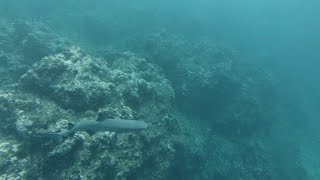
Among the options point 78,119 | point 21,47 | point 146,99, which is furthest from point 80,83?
point 21,47

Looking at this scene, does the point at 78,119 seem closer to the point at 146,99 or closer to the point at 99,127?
the point at 99,127

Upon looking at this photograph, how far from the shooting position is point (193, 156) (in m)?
13.2

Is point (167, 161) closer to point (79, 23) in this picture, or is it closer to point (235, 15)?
point (79, 23)

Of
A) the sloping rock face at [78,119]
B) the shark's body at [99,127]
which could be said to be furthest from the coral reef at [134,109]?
the shark's body at [99,127]

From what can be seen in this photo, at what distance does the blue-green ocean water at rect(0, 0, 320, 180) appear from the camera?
296 inches

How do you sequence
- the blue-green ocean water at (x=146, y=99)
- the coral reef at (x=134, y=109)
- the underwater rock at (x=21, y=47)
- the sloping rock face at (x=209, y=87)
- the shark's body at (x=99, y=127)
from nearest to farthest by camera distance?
the shark's body at (x=99, y=127), the coral reef at (x=134, y=109), the blue-green ocean water at (x=146, y=99), the underwater rock at (x=21, y=47), the sloping rock face at (x=209, y=87)

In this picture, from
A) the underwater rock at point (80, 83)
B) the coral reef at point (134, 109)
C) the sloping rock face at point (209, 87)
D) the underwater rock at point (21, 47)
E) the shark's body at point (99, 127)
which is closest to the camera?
the shark's body at point (99, 127)

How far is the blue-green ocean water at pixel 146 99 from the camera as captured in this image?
751cm

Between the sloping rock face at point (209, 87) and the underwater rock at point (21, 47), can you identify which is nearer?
the underwater rock at point (21, 47)

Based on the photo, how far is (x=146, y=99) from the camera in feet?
37.4

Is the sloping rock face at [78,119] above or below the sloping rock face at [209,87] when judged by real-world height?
below

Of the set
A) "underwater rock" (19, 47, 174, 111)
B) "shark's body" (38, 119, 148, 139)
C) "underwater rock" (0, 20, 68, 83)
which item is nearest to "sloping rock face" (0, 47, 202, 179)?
"underwater rock" (19, 47, 174, 111)

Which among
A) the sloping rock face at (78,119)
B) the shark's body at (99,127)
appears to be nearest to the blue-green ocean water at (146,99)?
the sloping rock face at (78,119)

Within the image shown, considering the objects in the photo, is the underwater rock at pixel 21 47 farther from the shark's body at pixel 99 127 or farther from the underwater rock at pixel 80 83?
the shark's body at pixel 99 127
